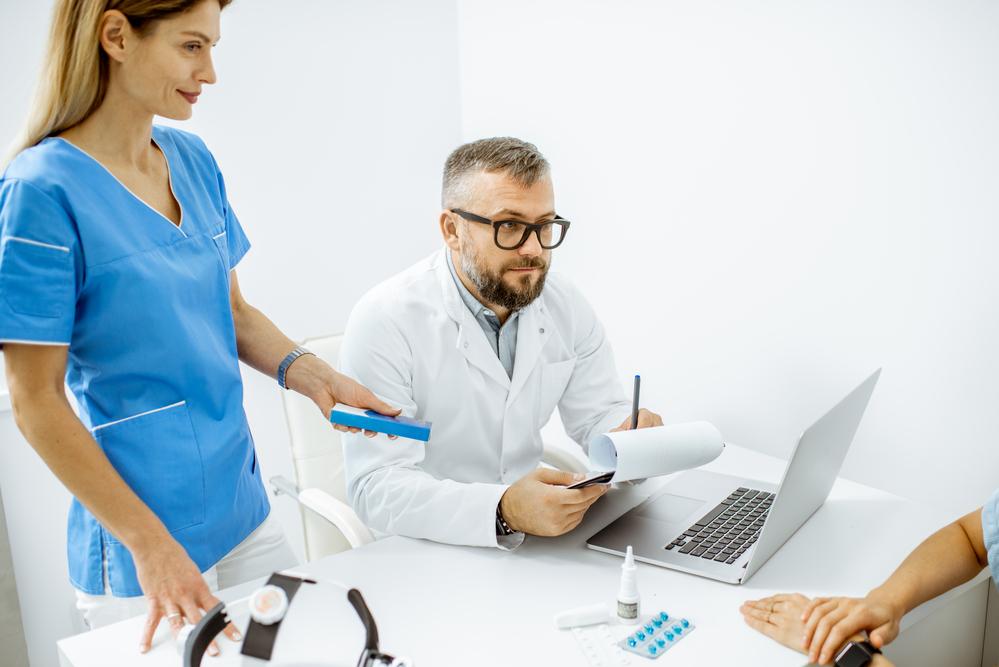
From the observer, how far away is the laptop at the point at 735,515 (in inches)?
50.1

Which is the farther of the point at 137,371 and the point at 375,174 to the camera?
the point at 375,174

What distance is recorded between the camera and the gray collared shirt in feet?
5.65

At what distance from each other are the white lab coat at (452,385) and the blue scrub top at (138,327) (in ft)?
0.82

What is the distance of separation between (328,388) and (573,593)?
1.76 feet

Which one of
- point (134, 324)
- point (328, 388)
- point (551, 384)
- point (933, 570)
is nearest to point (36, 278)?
point (134, 324)

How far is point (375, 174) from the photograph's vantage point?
9.21 ft

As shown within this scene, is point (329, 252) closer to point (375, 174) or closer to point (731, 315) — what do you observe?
point (375, 174)

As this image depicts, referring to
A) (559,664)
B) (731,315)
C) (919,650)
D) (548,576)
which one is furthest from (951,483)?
(559,664)

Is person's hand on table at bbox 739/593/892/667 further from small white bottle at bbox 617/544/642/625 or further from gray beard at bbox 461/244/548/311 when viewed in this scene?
gray beard at bbox 461/244/548/311

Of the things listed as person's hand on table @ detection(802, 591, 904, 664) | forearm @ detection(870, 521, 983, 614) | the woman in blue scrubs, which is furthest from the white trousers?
forearm @ detection(870, 521, 983, 614)

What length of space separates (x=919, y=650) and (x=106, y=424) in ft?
4.36

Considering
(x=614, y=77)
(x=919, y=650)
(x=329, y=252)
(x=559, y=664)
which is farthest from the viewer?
(x=329, y=252)

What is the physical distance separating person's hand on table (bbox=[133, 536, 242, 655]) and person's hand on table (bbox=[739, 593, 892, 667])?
2.29 ft

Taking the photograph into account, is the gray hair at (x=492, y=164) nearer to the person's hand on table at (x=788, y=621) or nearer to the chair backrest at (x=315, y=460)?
the chair backrest at (x=315, y=460)
